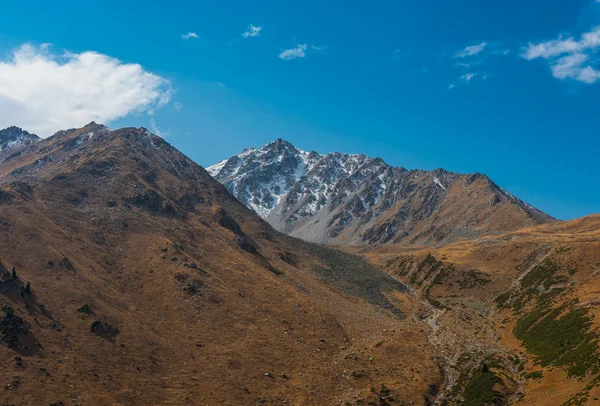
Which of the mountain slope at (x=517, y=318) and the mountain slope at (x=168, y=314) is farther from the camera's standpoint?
the mountain slope at (x=168, y=314)

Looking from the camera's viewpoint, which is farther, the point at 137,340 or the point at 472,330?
the point at 472,330

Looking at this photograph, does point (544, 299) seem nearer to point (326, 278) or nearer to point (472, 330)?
point (472, 330)

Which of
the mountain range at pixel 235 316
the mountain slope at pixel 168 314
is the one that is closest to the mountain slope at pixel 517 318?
the mountain range at pixel 235 316

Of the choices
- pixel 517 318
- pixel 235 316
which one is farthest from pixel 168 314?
pixel 517 318

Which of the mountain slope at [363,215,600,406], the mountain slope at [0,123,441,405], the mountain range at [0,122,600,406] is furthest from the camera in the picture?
the mountain slope at [0,123,441,405]

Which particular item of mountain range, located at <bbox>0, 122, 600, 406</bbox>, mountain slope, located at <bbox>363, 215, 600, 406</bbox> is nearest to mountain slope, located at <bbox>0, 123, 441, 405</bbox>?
mountain range, located at <bbox>0, 122, 600, 406</bbox>

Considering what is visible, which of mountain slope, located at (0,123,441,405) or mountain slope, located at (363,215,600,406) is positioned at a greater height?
mountain slope, located at (363,215,600,406)

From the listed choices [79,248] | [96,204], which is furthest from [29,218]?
[96,204]

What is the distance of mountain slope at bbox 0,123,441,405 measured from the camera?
64750 millimetres

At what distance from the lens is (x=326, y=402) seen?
215 feet

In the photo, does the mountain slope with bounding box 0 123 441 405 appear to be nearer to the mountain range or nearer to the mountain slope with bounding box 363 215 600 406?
the mountain range

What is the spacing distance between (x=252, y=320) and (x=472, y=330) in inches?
2090

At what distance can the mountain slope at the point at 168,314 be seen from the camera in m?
64.8

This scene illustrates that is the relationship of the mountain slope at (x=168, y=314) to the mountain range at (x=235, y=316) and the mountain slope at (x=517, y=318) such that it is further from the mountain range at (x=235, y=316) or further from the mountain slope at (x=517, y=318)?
the mountain slope at (x=517, y=318)
